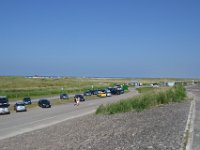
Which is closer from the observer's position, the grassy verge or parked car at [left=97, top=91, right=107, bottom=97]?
the grassy verge

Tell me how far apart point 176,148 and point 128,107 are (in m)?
28.9

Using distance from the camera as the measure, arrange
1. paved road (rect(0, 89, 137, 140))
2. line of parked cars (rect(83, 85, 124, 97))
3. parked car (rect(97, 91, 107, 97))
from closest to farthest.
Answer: paved road (rect(0, 89, 137, 140)), parked car (rect(97, 91, 107, 97)), line of parked cars (rect(83, 85, 124, 97))

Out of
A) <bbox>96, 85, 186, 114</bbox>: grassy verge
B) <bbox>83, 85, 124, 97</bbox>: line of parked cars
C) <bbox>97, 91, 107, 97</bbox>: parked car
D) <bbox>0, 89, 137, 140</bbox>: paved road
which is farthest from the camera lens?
<bbox>83, 85, 124, 97</bbox>: line of parked cars

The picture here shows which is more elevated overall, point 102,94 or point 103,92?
point 103,92

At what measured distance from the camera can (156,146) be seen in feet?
53.7

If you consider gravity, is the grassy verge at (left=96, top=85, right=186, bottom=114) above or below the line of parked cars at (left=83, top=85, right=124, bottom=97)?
above

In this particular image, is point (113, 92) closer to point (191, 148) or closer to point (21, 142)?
point (21, 142)

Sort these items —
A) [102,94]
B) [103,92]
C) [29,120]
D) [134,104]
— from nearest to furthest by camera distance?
[29,120], [134,104], [102,94], [103,92]

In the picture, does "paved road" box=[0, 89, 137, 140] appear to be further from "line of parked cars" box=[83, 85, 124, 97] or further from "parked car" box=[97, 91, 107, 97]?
"line of parked cars" box=[83, 85, 124, 97]

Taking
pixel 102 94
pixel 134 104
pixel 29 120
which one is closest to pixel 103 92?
pixel 102 94

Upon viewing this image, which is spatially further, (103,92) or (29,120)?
(103,92)

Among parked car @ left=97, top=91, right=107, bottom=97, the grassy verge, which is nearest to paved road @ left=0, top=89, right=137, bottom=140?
the grassy verge

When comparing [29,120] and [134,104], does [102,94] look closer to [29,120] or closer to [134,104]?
[134,104]

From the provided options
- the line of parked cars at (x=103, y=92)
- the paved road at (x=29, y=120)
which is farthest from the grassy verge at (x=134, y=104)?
the line of parked cars at (x=103, y=92)
